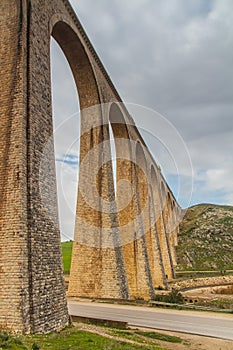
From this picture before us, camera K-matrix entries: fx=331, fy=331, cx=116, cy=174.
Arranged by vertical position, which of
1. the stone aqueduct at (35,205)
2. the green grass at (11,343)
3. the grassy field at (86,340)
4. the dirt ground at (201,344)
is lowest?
the dirt ground at (201,344)

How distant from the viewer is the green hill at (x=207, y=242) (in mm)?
43628

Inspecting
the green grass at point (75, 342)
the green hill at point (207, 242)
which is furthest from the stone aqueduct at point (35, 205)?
the green hill at point (207, 242)

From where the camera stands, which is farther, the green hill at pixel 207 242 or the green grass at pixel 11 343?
the green hill at pixel 207 242

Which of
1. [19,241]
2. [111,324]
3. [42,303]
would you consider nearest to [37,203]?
[19,241]

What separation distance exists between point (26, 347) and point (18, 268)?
2.08 meters

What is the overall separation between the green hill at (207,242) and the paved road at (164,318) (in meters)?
30.2

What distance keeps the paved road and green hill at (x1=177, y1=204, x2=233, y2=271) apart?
30224mm

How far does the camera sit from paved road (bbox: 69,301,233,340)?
32.6 ft

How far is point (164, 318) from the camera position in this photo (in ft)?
38.9

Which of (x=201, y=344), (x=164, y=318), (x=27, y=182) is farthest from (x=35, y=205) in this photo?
(x=164, y=318)

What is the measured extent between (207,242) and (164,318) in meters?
40.7

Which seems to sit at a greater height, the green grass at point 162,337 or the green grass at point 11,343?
the green grass at point 11,343

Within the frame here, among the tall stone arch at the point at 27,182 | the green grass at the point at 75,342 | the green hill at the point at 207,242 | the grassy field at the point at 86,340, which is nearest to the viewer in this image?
the grassy field at the point at 86,340

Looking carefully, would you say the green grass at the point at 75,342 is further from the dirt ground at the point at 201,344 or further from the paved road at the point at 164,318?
the paved road at the point at 164,318
